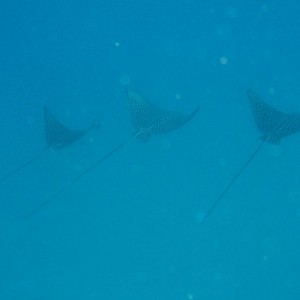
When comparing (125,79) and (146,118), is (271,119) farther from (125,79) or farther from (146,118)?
(125,79)

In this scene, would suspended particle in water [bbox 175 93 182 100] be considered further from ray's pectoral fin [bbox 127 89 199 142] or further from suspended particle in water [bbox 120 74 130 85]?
ray's pectoral fin [bbox 127 89 199 142]

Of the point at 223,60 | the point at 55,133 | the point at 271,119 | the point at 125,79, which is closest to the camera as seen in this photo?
the point at 271,119

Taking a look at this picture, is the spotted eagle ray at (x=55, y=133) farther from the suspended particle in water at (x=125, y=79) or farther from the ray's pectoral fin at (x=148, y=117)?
the suspended particle in water at (x=125, y=79)

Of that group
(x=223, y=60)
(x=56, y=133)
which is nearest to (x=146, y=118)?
(x=56, y=133)

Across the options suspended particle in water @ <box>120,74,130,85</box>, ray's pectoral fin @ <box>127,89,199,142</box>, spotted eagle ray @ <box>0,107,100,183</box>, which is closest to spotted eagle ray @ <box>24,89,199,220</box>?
ray's pectoral fin @ <box>127,89,199,142</box>

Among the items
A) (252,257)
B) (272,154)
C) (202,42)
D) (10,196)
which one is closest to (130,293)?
(252,257)

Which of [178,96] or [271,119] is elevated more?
[271,119]

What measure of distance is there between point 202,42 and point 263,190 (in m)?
4.82

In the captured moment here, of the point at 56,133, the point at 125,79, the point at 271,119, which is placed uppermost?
the point at 56,133

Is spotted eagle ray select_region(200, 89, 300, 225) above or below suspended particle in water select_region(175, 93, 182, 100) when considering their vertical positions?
above

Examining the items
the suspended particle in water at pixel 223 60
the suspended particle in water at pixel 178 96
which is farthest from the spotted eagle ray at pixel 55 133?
the suspended particle in water at pixel 223 60

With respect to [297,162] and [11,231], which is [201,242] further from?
[11,231]

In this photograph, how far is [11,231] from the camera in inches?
461

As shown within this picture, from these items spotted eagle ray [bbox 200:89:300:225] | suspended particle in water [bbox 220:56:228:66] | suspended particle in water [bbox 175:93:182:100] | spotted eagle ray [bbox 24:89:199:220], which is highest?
spotted eagle ray [bbox 24:89:199:220]
